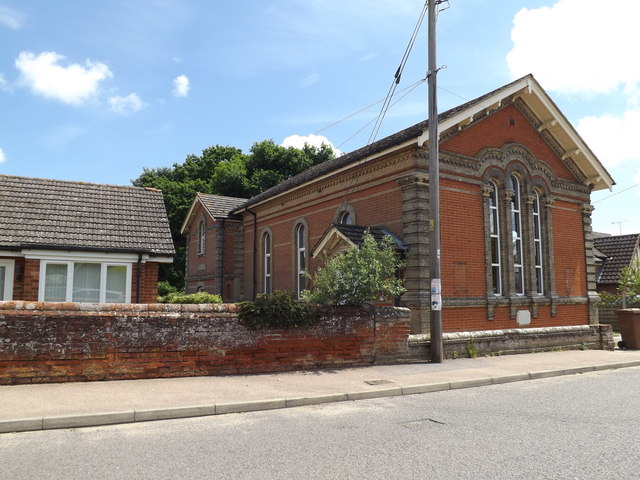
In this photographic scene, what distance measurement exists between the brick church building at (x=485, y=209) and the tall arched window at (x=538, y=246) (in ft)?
0.12

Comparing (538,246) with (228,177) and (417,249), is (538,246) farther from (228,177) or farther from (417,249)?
(228,177)

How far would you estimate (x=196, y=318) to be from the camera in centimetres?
979

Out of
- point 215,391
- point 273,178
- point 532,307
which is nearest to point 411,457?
point 215,391

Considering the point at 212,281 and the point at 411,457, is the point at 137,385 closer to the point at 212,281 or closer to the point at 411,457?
the point at 411,457

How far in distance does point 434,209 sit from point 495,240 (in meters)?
5.38

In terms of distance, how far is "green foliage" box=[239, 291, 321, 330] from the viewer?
10273mm

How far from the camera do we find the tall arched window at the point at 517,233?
16906 millimetres

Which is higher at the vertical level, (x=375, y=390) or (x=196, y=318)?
(x=196, y=318)

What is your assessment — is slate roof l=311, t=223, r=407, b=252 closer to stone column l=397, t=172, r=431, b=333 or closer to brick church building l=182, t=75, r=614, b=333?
brick church building l=182, t=75, r=614, b=333

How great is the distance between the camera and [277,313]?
34.2 ft

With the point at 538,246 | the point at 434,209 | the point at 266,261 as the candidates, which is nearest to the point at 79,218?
the point at 434,209

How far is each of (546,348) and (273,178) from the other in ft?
102

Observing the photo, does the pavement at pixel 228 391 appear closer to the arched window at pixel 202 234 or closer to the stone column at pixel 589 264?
the stone column at pixel 589 264

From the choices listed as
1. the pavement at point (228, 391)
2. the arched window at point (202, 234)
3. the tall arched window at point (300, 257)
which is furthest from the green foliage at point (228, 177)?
the pavement at point (228, 391)
